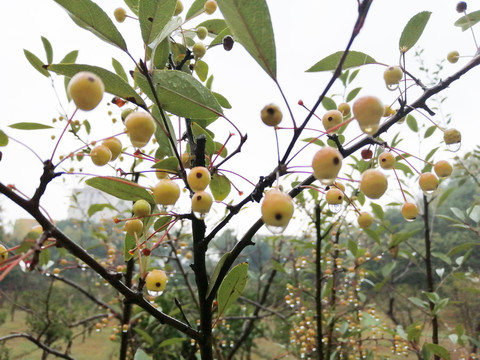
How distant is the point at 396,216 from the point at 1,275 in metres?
11.3

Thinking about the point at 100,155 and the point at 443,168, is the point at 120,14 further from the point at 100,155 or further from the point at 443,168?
the point at 443,168

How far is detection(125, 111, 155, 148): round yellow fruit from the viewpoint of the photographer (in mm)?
397

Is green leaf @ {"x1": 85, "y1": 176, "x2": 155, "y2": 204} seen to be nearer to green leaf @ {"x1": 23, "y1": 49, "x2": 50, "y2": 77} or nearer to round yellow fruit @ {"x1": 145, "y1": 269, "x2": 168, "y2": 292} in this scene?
round yellow fruit @ {"x1": 145, "y1": 269, "x2": 168, "y2": 292}

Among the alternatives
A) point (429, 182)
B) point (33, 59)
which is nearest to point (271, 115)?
point (429, 182)

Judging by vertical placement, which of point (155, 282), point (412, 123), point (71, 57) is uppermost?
point (412, 123)

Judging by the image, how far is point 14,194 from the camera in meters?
0.34

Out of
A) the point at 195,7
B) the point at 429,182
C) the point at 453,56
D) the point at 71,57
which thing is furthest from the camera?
the point at 71,57

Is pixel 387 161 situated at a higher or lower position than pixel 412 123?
lower

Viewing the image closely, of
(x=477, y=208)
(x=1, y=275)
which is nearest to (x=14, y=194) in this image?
(x=1, y=275)

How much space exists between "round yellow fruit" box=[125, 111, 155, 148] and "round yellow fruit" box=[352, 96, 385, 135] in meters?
0.24

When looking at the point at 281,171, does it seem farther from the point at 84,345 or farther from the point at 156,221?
the point at 84,345

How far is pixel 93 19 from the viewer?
0.43 meters

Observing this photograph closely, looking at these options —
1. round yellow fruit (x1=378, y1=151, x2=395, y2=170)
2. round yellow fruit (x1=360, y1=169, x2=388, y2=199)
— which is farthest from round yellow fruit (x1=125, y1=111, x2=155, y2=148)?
round yellow fruit (x1=378, y1=151, x2=395, y2=170)

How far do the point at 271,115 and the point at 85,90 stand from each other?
21 centimetres
